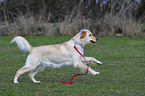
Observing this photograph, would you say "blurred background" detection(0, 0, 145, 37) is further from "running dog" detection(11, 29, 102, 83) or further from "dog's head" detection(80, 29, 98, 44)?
"running dog" detection(11, 29, 102, 83)

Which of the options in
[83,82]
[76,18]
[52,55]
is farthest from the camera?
[76,18]

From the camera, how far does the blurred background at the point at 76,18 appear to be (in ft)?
68.6

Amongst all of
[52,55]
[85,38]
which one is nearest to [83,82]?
[52,55]

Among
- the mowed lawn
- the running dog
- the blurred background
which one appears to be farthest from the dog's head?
the blurred background

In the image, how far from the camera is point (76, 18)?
21562 mm

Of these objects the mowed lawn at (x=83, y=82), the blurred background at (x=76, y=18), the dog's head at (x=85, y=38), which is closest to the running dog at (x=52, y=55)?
Answer: the dog's head at (x=85, y=38)

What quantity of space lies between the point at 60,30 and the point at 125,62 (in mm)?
10719

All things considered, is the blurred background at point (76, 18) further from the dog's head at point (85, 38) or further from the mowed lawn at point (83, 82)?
the dog's head at point (85, 38)

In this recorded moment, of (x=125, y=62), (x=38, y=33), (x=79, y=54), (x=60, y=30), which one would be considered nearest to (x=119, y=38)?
(x=60, y=30)

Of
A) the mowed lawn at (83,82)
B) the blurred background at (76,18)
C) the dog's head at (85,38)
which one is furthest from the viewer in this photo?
the blurred background at (76,18)

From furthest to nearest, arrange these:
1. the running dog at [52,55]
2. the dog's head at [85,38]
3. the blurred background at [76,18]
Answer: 1. the blurred background at [76,18]
2. the dog's head at [85,38]
3. the running dog at [52,55]

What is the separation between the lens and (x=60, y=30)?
2103cm

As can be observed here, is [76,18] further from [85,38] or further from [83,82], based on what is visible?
[83,82]

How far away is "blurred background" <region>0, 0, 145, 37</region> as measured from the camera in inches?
823
